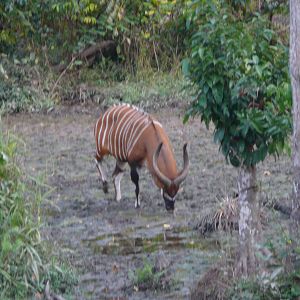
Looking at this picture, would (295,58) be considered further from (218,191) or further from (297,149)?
(218,191)

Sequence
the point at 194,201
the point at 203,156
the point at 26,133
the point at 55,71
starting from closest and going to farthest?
the point at 194,201
the point at 203,156
the point at 26,133
the point at 55,71

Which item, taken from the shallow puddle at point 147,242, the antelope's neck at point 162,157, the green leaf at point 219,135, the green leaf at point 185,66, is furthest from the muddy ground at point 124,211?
the green leaf at point 185,66

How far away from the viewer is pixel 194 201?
34.7 feet

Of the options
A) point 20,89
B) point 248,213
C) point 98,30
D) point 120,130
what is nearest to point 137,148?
point 120,130

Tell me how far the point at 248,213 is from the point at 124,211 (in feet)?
10.4

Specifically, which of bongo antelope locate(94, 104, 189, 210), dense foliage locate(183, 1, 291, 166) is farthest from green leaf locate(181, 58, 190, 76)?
bongo antelope locate(94, 104, 189, 210)

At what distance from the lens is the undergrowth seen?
23.9 ft

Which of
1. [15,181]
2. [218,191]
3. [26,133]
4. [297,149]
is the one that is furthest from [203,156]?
[297,149]

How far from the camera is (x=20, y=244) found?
7.36 m

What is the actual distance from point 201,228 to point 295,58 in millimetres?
3326

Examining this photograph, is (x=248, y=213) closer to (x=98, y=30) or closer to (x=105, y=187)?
(x=105, y=187)

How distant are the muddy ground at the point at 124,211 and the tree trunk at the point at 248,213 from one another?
0.61 m

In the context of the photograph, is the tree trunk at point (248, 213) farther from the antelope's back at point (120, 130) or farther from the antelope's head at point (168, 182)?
the antelope's back at point (120, 130)

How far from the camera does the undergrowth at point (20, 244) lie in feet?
23.9
